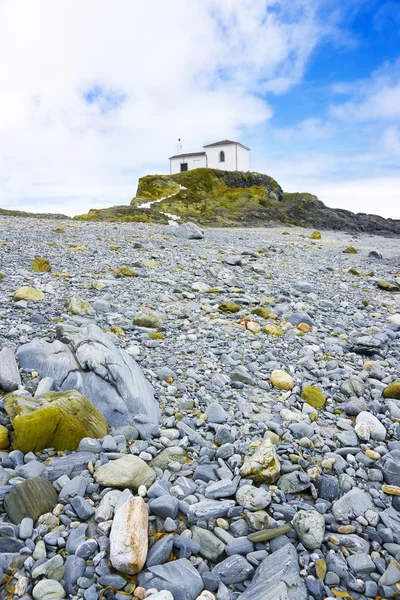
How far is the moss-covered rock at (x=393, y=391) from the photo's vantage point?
437 centimetres

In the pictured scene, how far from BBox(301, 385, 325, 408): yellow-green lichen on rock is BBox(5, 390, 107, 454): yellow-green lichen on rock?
223cm

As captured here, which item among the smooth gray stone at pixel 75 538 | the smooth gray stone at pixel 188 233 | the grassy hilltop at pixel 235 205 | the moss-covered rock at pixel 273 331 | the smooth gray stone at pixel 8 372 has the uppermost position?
the grassy hilltop at pixel 235 205

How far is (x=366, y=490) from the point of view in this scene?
117 inches

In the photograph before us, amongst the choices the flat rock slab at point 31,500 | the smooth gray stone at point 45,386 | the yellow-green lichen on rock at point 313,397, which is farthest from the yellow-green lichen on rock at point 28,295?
the yellow-green lichen on rock at point 313,397

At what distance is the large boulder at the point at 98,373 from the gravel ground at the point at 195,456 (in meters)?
0.01

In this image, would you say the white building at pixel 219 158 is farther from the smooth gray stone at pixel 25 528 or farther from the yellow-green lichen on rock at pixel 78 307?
the smooth gray stone at pixel 25 528

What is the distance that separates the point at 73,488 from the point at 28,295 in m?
4.33

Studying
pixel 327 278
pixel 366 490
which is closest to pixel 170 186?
pixel 327 278

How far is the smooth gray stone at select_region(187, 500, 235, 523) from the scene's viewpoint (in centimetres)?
259

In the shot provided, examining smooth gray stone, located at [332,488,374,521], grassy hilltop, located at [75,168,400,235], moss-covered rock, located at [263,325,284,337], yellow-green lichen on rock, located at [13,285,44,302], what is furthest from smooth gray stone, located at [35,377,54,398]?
grassy hilltop, located at [75,168,400,235]

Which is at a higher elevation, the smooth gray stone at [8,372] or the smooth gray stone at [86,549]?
the smooth gray stone at [8,372]

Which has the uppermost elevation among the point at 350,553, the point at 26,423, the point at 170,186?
the point at 170,186

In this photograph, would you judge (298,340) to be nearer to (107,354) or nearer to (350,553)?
(107,354)

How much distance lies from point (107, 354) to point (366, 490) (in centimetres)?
262
